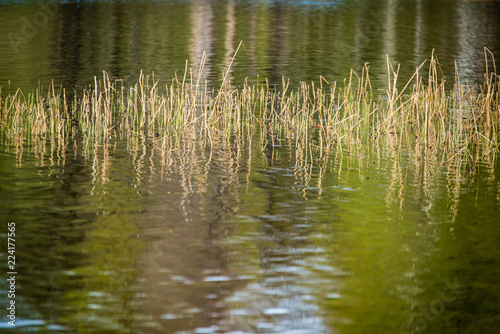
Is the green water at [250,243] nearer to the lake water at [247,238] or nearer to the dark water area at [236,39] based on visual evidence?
the lake water at [247,238]

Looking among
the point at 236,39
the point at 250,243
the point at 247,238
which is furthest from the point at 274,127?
the point at 236,39

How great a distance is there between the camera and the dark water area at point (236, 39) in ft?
96.5

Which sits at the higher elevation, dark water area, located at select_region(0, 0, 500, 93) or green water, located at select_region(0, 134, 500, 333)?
dark water area, located at select_region(0, 0, 500, 93)

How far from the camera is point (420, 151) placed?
1514cm

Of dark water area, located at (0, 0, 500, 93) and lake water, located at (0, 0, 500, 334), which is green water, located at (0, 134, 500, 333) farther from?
dark water area, located at (0, 0, 500, 93)

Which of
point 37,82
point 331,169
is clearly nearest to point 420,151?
point 331,169

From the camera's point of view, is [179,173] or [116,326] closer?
[116,326]

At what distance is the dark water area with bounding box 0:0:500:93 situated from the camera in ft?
96.5

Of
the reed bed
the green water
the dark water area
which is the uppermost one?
the dark water area

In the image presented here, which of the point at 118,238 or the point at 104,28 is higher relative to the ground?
the point at 104,28

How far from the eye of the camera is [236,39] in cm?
4269

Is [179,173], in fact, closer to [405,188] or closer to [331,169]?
[331,169]

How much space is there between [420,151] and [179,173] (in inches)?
204

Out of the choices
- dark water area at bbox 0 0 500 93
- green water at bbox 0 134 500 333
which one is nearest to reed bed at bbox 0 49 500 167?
green water at bbox 0 134 500 333
